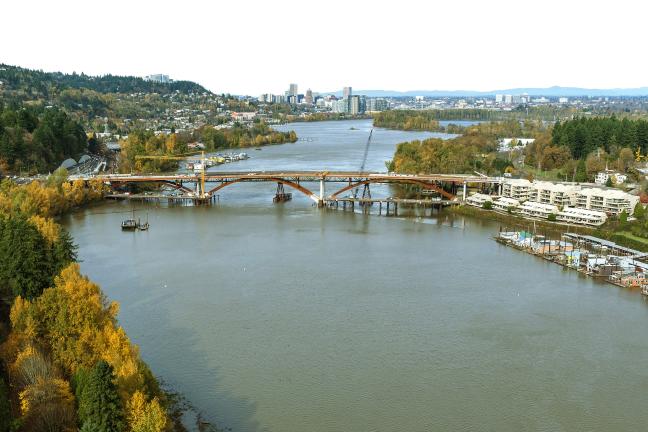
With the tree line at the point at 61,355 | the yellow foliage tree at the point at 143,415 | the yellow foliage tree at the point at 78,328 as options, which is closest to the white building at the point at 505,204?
the tree line at the point at 61,355

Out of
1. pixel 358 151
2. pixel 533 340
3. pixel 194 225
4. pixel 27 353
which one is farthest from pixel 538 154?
pixel 27 353

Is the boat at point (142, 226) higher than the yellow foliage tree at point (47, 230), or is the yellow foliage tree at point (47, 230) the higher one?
the yellow foliage tree at point (47, 230)

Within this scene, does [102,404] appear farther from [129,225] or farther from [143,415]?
[129,225]

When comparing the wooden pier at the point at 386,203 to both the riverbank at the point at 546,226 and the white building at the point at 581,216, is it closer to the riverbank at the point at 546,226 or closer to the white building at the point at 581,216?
the riverbank at the point at 546,226

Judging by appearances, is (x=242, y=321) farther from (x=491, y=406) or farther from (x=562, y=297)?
(x=562, y=297)

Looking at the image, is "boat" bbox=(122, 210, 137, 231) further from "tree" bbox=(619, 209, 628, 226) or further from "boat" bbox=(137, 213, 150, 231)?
"tree" bbox=(619, 209, 628, 226)

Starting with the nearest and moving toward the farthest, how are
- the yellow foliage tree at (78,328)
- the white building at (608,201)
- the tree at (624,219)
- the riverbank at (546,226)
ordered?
the yellow foliage tree at (78,328)
the riverbank at (546,226)
the tree at (624,219)
the white building at (608,201)

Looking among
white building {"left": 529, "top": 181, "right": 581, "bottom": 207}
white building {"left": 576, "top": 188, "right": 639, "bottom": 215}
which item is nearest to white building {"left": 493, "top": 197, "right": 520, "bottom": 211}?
white building {"left": 529, "top": 181, "right": 581, "bottom": 207}
